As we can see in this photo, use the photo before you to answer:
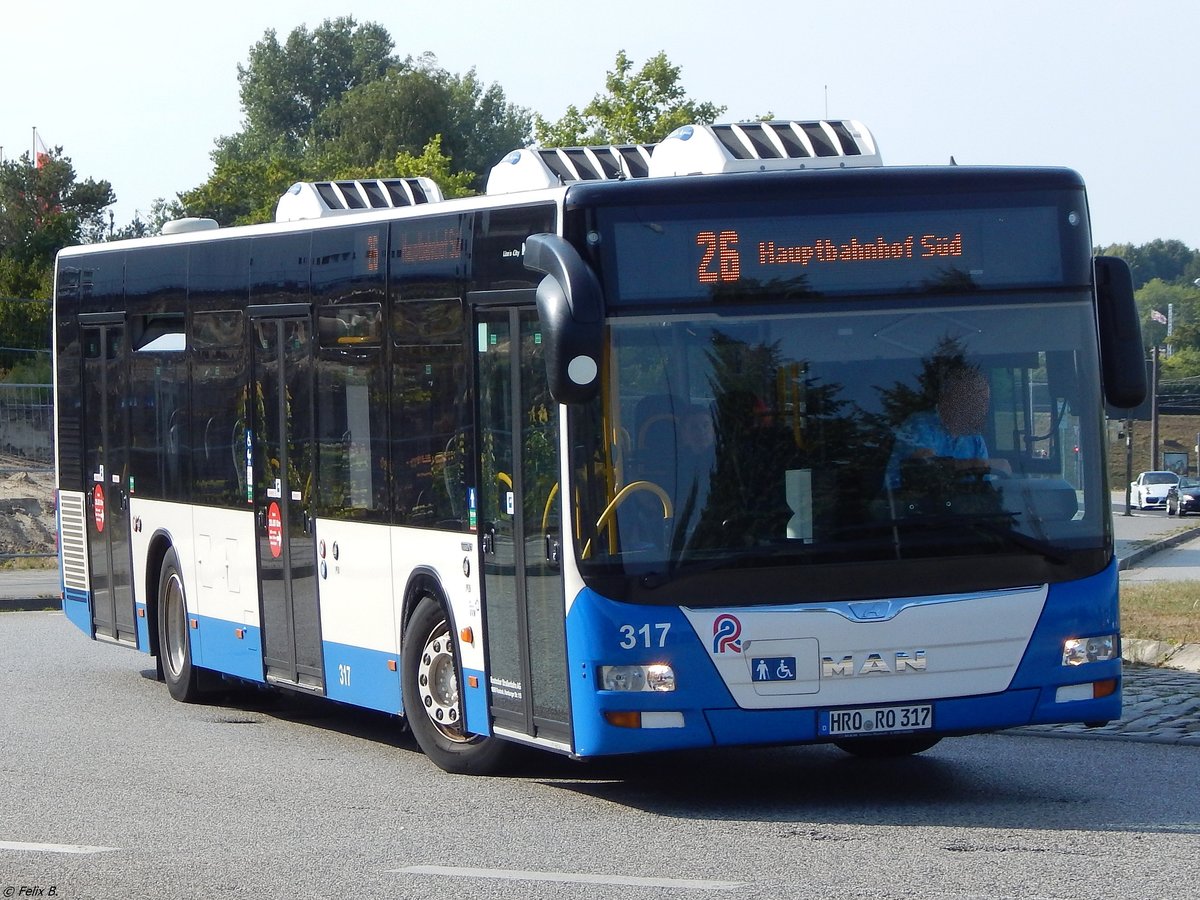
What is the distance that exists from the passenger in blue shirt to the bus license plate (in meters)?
1.03

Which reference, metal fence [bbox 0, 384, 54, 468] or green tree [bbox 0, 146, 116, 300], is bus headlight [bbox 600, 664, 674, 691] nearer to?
metal fence [bbox 0, 384, 54, 468]

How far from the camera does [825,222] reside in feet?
29.9

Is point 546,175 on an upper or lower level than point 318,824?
upper

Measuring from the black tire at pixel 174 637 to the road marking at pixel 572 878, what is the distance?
268 inches

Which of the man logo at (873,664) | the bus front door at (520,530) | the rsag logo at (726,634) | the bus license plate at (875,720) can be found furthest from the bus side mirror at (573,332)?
the bus license plate at (875,720)

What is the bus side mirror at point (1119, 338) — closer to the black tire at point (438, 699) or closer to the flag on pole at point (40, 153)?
Answer: the black tire at point (438, 699)

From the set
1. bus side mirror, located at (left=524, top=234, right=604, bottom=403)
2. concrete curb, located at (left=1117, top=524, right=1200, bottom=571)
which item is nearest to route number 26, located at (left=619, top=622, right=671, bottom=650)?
bus side mirror, located at (left=524, top=234, right=604, bottom=403)

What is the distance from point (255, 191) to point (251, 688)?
75.3 meters

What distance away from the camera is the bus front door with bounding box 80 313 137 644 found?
15266 mm

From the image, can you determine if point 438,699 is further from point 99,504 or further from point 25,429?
point 25,429

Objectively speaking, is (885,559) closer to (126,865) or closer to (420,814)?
(420,814)

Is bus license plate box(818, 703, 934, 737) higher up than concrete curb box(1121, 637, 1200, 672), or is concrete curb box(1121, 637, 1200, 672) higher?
bus license plate box(818, 703, 934, 737)

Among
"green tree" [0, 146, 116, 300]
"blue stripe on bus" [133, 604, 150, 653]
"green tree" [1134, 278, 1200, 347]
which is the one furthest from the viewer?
"green tree" [1134, 278, 1200, 347]

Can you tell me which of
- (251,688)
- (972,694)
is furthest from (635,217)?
(251,688)
